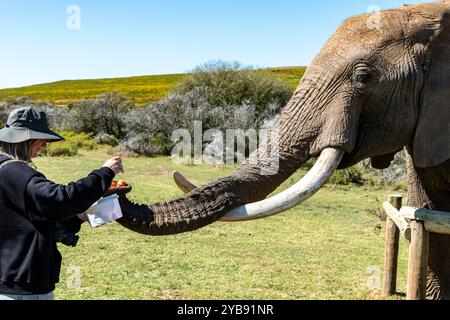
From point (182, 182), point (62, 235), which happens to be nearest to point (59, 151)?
point (182, 182)

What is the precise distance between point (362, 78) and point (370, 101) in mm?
172

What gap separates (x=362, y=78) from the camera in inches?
140

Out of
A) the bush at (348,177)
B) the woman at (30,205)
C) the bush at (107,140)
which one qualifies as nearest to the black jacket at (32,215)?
the woman at (30,205)

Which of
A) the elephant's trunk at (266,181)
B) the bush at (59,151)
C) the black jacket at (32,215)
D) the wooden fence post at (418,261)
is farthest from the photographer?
the bush at (59,151)

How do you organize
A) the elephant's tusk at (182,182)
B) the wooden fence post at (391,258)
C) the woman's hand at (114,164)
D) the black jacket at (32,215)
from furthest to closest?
the wooden fence post at (391,258) → the elephant's tusk at (182,182) → the woman's hand at (114,164) → the black jacket at (32,215)

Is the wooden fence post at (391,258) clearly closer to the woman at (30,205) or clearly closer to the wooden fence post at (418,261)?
the wooden fence post at (418,261)

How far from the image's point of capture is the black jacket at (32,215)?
2625 mm

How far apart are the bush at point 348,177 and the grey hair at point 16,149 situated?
1499 centimetres

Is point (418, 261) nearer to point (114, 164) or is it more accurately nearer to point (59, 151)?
point (114, 164)

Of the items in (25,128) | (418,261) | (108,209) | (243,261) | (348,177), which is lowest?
(348,177)

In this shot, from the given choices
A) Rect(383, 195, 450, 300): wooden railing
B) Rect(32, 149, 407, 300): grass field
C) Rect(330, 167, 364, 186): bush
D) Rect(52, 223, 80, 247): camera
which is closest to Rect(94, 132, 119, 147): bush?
Rect(330, 167, 364, 186): bush
